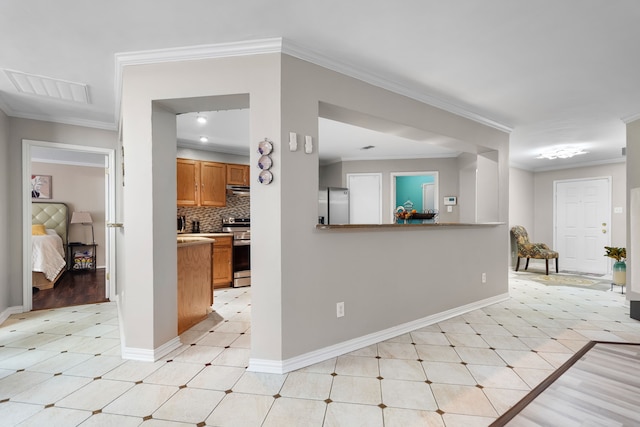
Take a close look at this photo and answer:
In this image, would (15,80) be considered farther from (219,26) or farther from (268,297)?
(268,297)

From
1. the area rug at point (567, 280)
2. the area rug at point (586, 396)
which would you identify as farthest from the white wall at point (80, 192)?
the area rug at point (567, 280)

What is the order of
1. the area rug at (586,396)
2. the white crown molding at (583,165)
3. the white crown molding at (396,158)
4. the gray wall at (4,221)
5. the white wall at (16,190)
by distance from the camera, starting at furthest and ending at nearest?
the white crown molding at (583,165), the white crown molding at (396,158), the white wall at (16,190), the gray wall at (4,221), the area rug at (586,396)

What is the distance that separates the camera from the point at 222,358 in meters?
2.45

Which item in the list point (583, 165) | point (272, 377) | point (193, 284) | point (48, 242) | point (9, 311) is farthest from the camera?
point (583, 165)

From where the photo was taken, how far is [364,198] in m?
6.43

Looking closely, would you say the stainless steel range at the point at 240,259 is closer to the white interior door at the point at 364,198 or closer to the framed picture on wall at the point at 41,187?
the white interior door at the point at 364,198

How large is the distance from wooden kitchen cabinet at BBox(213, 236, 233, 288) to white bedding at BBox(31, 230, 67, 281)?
8.45ft

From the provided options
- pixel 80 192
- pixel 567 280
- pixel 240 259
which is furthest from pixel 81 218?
pixel 567 280

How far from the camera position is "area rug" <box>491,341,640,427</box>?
1741 mm

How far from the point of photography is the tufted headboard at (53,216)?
243 inches

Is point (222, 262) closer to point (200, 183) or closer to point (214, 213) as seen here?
point (214, 213)

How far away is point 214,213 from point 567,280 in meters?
6.40

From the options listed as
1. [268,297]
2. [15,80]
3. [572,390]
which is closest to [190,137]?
[15,80]

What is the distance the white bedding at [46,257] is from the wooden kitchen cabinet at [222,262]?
2576 millimetres
